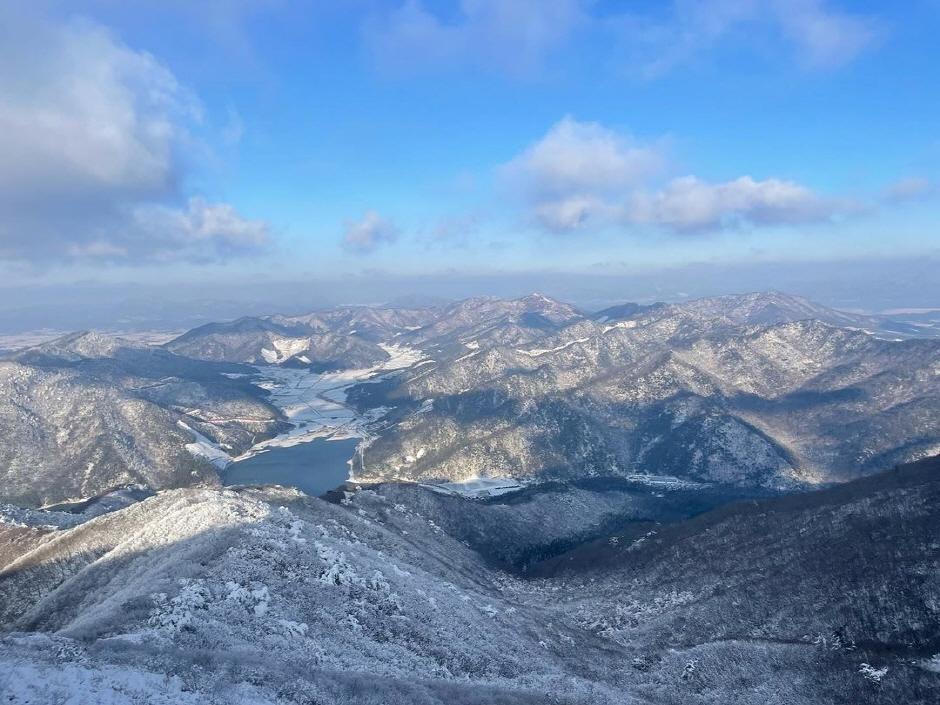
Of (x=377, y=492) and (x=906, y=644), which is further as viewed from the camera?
(x=377, y=492)

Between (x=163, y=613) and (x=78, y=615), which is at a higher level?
(x=163, y=613)

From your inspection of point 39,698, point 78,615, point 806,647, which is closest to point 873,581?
point 806,647

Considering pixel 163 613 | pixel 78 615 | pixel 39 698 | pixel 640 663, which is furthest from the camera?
pixel 640 663

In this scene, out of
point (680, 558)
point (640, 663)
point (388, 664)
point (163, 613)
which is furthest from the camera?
point (680, 558)

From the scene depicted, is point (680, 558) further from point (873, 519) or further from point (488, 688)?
point (488, 688)

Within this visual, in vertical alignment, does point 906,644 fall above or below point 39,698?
below

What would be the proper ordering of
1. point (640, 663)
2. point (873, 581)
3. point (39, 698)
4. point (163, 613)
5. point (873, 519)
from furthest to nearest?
point (873, 519) < point (873, 581) < point (640, 663) < point (163, 613) < point (39, 698)

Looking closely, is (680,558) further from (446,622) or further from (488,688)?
(488,688)

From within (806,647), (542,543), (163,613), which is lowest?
(542,543)

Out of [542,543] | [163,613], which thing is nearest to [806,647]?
[163,613]
